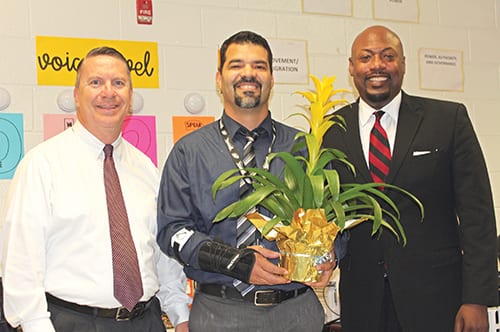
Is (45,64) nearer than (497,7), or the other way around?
(45,64)

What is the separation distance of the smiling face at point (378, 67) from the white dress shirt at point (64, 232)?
1.09 meters

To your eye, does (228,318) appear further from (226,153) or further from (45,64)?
(45,64)

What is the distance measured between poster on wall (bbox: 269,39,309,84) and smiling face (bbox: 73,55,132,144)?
1532 mm

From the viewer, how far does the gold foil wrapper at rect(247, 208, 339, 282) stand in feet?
7.30

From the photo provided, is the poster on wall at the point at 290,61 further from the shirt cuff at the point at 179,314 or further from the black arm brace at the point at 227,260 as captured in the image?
the black arm brace at the point at 227,260

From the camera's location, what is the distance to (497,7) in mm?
4703

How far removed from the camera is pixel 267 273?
230 cm

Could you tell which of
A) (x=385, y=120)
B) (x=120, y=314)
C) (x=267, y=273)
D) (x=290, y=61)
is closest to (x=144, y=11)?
(x=290, y=61)

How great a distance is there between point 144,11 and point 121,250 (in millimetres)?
1698

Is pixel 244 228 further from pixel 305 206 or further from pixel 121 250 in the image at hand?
pixel 121 250

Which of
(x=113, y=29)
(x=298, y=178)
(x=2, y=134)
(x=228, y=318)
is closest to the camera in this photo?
(x=298, y=178)

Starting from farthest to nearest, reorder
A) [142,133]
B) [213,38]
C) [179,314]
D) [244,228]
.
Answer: [213,38], [142,133], [179,314], [244,228]

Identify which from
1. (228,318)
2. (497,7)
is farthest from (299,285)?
(497,7)

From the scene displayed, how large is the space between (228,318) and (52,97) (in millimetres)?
1696
